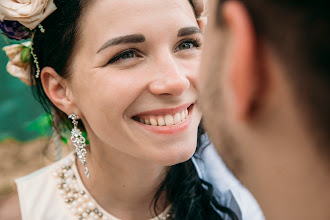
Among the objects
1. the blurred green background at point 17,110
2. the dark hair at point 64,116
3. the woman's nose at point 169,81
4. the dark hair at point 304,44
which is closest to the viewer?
the dark hair at point 304,44

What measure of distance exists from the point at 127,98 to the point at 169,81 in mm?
202

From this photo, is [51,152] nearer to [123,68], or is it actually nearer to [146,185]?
[146,185]

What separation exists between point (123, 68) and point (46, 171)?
3.18ft

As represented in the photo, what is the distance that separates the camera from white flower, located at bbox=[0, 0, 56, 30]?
1.71 meters

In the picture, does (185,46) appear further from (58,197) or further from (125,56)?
(58,197)

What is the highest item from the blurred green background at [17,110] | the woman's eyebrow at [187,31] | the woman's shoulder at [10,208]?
the woman's eyebrow at [187,31]

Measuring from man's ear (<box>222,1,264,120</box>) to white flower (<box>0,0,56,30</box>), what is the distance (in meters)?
1.25

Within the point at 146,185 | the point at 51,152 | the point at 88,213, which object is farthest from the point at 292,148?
the point at 51,152

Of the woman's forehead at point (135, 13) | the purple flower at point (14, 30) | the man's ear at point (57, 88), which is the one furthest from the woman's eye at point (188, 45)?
the purple flower at point (14, 30)

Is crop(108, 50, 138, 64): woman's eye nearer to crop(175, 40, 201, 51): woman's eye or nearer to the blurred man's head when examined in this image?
crop(175, 40, 201, 51): woman's eye

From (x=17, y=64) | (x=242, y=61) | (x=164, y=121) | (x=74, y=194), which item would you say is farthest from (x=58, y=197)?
(x=242, y=61)

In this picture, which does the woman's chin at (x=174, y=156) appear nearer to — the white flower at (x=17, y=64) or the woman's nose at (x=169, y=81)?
the woman's nose at (x=169, y=81)

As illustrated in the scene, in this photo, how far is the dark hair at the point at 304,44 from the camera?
2.07 feet

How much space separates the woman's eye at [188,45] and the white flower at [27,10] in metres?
0.63
